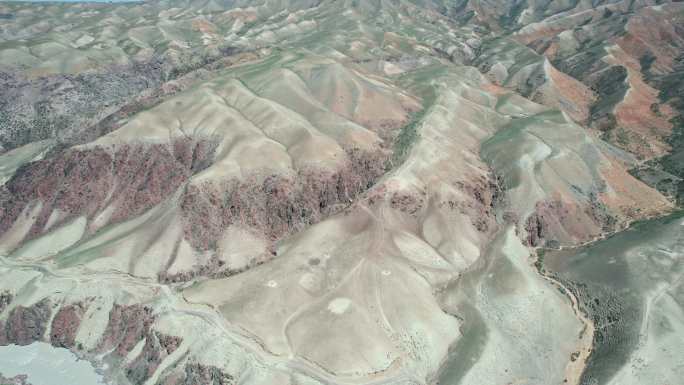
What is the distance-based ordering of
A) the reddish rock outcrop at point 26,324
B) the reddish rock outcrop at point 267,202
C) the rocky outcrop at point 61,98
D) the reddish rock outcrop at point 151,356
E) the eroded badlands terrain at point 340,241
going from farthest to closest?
the rocky outcrop at point 61,98 < the reddish rock outcrop at point 267,202 < the reddish rock outcrop at point 26,324 < the reddish rock outcrop at point 151,356 < the eroded badlands terrain at point 340,241

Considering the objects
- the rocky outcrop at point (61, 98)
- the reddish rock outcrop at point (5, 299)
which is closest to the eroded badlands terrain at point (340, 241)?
the reddish rock outcrop at point (5, 299)

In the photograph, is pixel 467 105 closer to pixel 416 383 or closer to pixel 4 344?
pixel 416 383

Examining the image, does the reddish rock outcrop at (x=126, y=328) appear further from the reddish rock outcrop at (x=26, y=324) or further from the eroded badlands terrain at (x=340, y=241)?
the reddish rock outcrop at (x=26, y=324)

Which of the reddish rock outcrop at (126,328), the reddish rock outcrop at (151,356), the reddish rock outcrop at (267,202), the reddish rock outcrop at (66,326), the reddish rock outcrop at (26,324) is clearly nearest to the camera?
the reddish rock outcrop at (151,356)

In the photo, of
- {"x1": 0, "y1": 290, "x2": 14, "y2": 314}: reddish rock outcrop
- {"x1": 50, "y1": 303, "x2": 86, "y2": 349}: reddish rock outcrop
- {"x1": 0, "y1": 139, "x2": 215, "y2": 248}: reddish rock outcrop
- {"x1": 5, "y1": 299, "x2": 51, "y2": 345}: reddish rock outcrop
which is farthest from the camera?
{"x1": 0, "y1": 139, "x2": 215, "y2": 248}: reddish rock outcrop

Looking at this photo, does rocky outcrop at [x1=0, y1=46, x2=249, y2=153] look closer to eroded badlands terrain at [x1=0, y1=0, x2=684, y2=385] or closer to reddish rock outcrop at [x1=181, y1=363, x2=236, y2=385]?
eroded badlands terrain at [x1=0, y1=0, x2=684, y2=385]

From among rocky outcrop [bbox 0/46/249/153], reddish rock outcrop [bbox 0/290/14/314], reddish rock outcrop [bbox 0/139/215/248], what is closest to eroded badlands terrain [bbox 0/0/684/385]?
reddish rock outcrop [bbox 0/290/14/314]

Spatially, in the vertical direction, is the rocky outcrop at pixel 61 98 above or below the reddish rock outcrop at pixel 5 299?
below

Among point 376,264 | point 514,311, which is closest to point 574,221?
point 514,311
